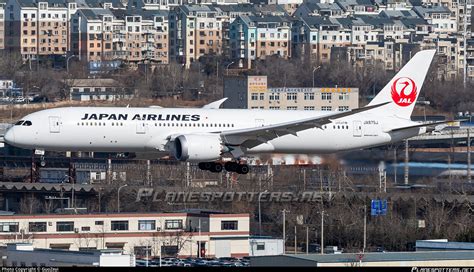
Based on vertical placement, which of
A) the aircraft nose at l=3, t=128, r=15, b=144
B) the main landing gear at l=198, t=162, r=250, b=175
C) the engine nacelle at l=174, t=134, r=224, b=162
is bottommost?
the main landing gear at l=198, t=162, r=250, b=175

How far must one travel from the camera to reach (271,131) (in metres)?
83.6

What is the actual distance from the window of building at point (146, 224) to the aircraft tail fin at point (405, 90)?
1826 cm

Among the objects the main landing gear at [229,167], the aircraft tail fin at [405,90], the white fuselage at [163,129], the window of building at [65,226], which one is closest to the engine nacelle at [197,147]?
the white fuselage at [163,129]

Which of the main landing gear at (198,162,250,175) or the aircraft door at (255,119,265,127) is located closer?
the main landing gear at (198,162,250,175)

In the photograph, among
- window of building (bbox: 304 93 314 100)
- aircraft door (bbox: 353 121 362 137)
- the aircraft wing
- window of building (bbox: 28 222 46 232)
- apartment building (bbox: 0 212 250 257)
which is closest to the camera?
the aircraft wing

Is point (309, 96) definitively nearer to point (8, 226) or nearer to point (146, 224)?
point (146, 224)

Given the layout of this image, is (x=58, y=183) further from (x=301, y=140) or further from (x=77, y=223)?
(x=301, y=140)

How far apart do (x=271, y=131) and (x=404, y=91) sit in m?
9.60

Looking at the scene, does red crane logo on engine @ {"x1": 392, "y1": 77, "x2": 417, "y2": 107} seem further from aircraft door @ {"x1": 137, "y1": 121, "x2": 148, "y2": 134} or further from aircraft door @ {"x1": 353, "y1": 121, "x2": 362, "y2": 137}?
aircraft door @ {"x1": 137, "y1": 121, "x2": 148, "y2": 134}

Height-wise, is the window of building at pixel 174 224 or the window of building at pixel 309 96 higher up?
the window of building at pixel 309 96

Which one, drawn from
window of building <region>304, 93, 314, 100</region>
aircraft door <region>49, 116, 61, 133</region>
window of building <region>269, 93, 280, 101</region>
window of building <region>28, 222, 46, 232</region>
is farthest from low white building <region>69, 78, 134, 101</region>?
aircraft door <region>49, 116, 61, 133</region>

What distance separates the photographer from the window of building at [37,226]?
101719 millimetres

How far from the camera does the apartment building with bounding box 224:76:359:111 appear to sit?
183250 millimetres

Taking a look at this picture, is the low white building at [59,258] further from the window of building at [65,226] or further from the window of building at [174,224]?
the window of building at [174,224]
